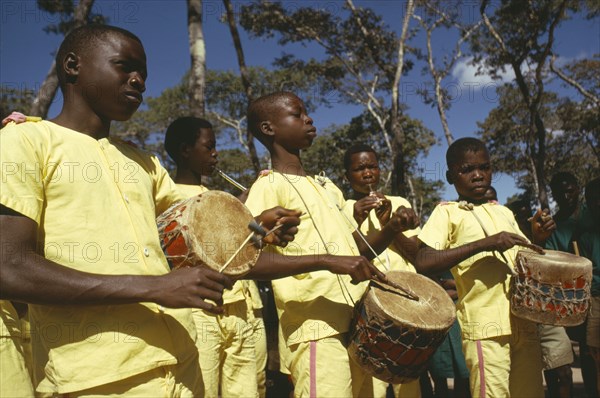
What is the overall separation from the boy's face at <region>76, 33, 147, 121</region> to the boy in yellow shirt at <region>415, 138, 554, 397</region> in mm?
2255

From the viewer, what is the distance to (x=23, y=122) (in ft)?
5.50

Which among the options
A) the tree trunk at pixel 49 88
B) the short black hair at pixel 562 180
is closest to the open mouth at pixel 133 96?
the short black hair at pixel 562 180

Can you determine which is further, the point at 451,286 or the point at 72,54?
the point at 451,286

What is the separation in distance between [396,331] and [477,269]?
1.29 m

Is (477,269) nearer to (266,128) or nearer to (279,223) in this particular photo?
(266,128)

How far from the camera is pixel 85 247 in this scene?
1648 millimetres

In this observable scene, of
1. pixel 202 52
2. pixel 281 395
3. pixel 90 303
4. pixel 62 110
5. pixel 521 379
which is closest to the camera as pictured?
pixel 90 303

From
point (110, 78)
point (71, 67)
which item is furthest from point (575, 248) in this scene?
point (71, 67)

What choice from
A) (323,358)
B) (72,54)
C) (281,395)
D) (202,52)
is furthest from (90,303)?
(202,52)

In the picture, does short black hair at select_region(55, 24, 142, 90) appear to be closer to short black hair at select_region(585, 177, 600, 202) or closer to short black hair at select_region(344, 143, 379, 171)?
short black hair at select_region(344, 143, 379, 171)

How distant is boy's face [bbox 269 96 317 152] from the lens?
311 cm

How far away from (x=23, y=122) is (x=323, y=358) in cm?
172

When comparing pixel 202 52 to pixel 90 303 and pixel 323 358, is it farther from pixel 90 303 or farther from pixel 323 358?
pixel 90 303

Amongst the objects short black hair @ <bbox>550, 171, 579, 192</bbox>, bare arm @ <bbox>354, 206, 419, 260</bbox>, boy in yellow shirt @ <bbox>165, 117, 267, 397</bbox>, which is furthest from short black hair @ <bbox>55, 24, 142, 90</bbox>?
short black hair @ <bbox>550, 171, 579, 192</bbox>
